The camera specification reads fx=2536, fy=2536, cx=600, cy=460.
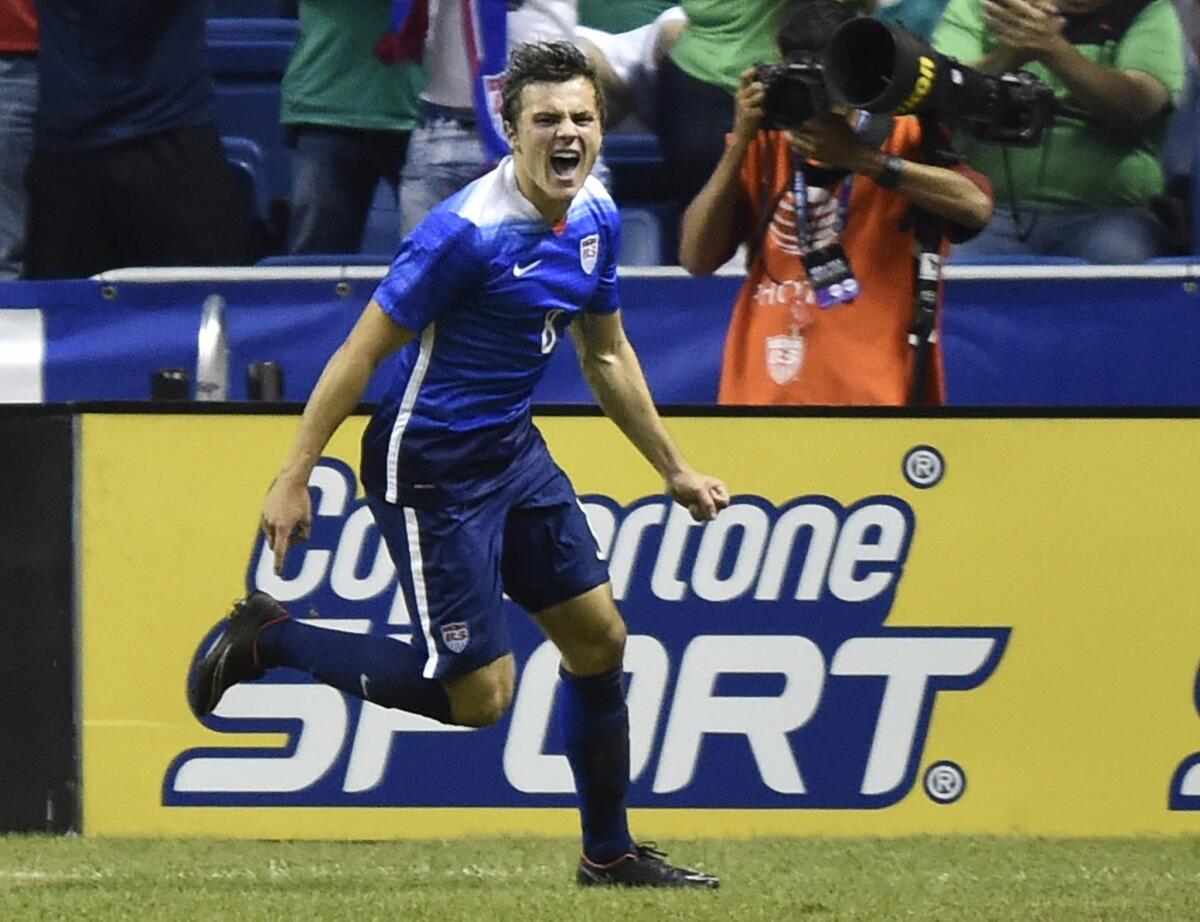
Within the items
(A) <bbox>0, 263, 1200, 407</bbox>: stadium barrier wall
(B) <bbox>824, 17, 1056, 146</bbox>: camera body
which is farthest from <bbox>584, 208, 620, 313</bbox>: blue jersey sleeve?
(A) <bbox>0, 263, 1200, 407</bbox>: stadium barrier wall

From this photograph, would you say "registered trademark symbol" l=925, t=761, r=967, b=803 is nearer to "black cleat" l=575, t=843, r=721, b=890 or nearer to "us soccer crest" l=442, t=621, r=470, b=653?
"black cleat" l=575, t=843, r=721, b=890

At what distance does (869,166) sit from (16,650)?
2.21m

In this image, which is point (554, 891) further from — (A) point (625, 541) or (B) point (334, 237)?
(B) point (334, 237)

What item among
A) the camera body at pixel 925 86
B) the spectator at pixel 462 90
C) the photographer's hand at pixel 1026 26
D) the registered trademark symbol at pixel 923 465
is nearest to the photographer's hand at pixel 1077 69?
the photographer's hand at pixel 1026 26

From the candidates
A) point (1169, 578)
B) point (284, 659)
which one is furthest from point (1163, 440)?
→ point (284, 659)

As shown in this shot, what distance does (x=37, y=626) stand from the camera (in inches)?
228

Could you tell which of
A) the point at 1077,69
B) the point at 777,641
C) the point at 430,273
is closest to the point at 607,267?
the point at 430,273

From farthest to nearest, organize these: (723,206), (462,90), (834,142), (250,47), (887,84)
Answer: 1. (250,47)
2. (462,90)
3. (723,206)
4. (834,142)
5. (887,84)

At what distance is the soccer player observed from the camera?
4.62 metres

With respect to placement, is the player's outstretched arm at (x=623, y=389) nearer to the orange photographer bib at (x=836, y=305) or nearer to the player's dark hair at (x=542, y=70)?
the player's dark hair at (x=542, y=70)

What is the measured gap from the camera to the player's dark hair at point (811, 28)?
5.48m

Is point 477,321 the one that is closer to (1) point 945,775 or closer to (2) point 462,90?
(1) point 945,775

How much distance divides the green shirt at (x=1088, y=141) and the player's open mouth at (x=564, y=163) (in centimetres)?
195

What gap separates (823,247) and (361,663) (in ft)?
4.81
